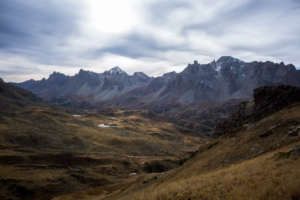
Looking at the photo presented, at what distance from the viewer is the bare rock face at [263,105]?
40.3 m

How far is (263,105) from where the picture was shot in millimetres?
44062

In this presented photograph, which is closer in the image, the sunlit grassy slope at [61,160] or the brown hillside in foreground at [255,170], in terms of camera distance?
the brown hillside in foreground at [255,170]

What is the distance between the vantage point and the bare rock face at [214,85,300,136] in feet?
132

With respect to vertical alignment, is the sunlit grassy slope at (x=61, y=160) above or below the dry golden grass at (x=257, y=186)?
below

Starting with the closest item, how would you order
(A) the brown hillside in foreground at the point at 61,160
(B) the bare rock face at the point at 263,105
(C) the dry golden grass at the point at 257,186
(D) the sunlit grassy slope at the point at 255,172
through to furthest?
(C) the dry golden grass at the point at 257,186 → (D) the sunlit grassy slope at the point at 255,172 → (B) the bare rock face at the point at 263,105 → (A) the brown hillside in foreground at the point at 61,160

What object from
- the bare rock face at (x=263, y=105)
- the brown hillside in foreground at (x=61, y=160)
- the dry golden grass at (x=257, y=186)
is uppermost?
the bare rock face at (x=263, y=105)

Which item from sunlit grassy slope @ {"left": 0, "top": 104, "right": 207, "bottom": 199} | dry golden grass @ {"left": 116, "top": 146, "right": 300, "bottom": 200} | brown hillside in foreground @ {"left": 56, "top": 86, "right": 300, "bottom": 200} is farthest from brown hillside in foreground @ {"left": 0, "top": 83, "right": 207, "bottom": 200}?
dry golden grass @ {"left": 116, "top": 146, "right": 300, "bottom": 200}

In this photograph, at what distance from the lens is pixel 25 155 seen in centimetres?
6600

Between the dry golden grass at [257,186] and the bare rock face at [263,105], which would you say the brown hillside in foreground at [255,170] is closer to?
the dry golden grass at [257,186]

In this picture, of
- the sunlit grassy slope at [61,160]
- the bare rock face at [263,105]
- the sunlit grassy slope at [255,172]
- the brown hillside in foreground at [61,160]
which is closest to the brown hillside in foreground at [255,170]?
the sunlit grassy slope at [255,172]

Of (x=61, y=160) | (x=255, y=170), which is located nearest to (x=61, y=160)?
(x=61, y=160)

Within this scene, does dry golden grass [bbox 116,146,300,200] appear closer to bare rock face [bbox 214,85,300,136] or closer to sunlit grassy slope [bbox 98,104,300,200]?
sunlit grassy slope [bbox 98,104,300,200]

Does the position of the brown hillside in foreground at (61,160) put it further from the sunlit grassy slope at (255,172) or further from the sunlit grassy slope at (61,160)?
the sunlit grassy slope at (255,172)

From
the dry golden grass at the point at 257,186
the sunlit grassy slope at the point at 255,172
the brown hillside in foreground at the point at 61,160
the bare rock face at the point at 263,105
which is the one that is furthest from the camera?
the brown hillside in foreground at the point at 61,160
